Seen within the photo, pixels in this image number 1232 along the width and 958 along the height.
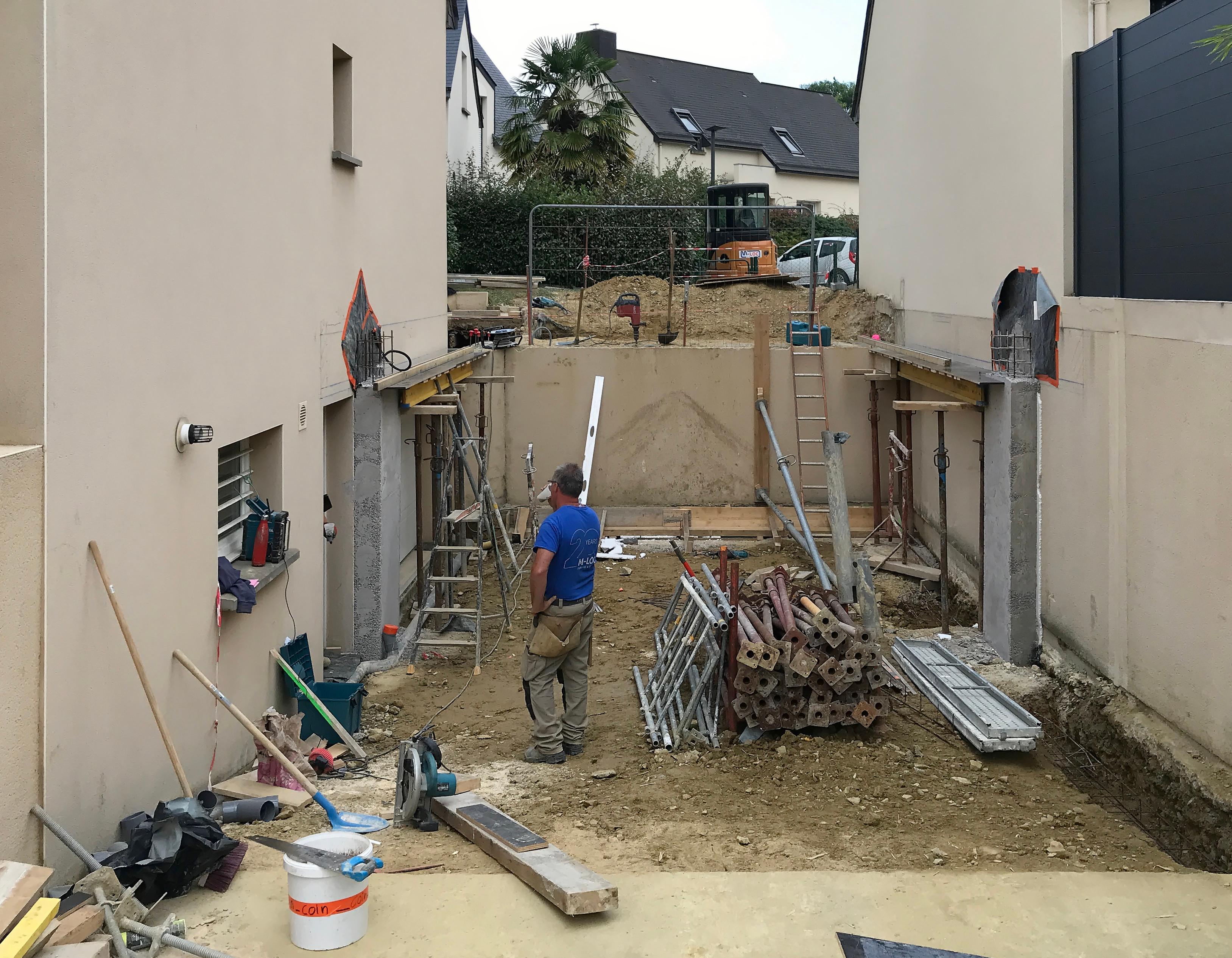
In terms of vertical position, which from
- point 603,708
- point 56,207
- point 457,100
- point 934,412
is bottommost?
point 603,708

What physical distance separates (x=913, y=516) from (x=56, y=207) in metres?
12.6

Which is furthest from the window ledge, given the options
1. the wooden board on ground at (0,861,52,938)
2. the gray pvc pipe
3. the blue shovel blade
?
the wooden board on ground at (0,861,52,938)

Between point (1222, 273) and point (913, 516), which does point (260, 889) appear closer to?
point (1222, 273)

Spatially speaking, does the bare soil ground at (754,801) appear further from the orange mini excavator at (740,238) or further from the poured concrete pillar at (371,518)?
the orange mini excavator at (740,238)

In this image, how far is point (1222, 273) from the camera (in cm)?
687

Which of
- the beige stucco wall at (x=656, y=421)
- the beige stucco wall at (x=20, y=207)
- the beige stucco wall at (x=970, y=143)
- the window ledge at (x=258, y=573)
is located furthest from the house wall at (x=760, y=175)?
the beige stucco wall at (x=20, y=207)

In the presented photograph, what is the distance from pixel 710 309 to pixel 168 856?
17.6 metres

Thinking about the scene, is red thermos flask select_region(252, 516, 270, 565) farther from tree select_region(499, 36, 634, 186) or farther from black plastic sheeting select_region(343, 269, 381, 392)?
tree select_region(499, 36, 634, 186)

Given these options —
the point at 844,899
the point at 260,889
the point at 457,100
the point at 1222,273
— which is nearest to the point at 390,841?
the point at 260,889

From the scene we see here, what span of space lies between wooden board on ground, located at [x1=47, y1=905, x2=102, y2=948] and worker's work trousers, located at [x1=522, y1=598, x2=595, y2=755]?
12.4ft

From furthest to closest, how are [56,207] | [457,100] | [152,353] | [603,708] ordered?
[457,100] → [603,708] → [152,353] → [56,207]

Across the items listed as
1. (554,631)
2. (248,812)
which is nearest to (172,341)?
(248,812)

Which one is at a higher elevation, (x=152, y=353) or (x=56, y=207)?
(x=56, y=207)

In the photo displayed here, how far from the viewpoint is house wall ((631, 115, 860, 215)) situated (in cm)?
3356
